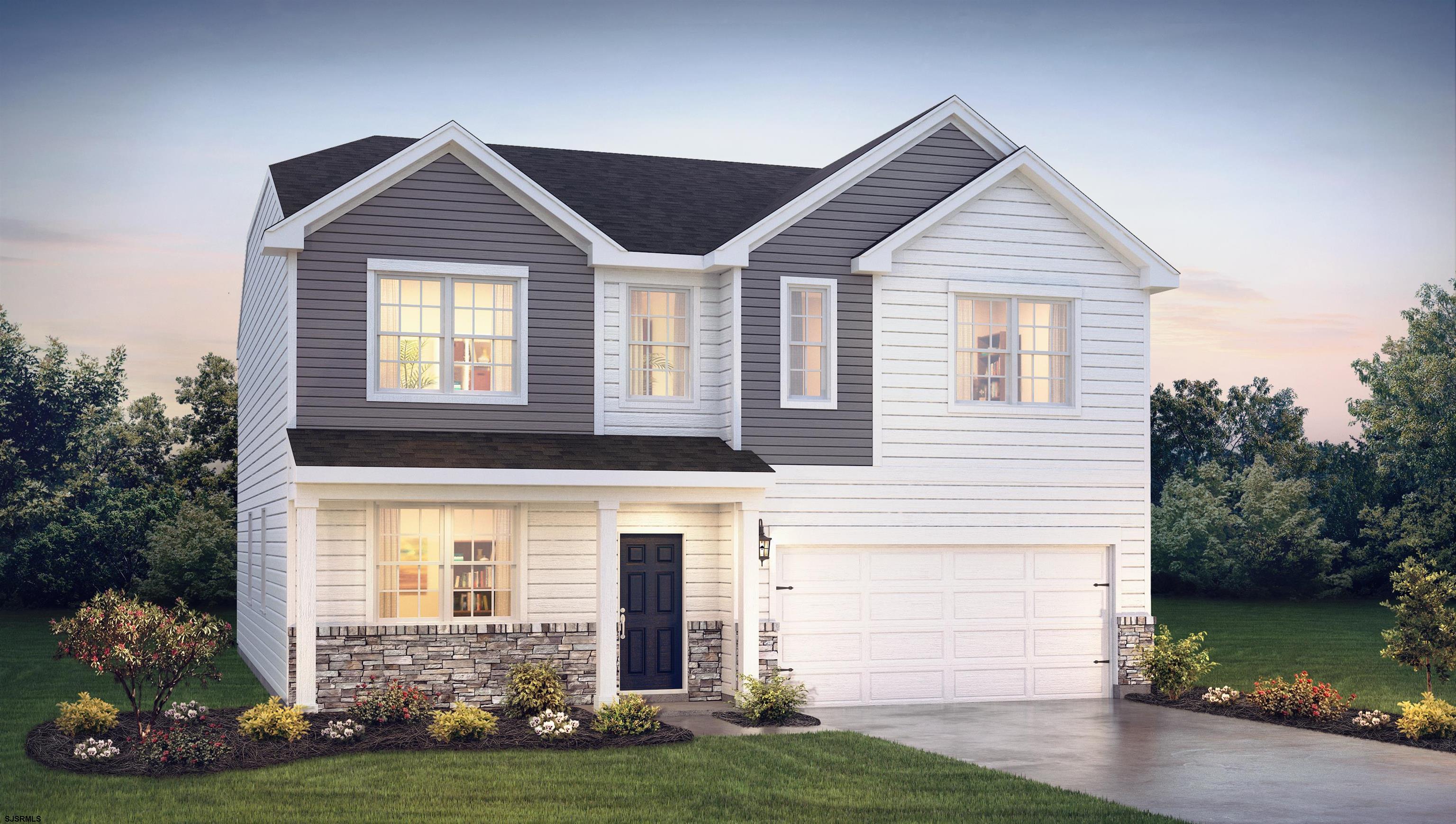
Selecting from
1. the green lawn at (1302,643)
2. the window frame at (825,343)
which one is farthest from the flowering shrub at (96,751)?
the green lawn at (1302,643)

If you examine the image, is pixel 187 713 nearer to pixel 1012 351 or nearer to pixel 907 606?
pixel 907 606

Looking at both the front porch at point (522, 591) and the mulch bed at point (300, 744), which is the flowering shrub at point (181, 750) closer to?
the mulch bed at point (300, 744)

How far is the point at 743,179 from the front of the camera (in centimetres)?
2136

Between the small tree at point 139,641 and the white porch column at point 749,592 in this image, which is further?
the white porch column at point 749,592

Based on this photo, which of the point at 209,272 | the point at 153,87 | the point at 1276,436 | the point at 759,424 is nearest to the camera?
the point at 759,424

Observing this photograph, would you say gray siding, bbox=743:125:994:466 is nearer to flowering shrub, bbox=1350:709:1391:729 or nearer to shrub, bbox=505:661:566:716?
shrub, bbox=505:661:566:716

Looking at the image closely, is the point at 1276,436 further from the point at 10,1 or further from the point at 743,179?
the point at 10,1

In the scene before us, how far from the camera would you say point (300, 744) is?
13.5m

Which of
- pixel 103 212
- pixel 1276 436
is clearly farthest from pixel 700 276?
pixel 1276 436

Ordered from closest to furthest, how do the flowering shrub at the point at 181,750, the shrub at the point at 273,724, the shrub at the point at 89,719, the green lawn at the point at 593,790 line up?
the green lawn at the point at 593,790 → the flowering shrub at the point at 181,750 → the shrub at the point at 273,724 → the shrub at the point at 89,719

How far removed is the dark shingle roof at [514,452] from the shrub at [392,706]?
2.49 meters

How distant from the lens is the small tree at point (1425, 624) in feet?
52.4

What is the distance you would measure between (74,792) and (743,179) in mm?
13358

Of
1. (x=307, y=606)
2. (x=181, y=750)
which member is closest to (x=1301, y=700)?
(x=307, y=606)
